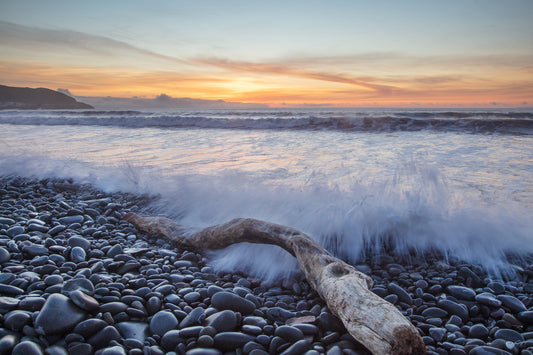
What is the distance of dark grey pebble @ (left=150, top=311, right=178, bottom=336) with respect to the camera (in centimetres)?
162

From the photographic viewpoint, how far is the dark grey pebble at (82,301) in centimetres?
160

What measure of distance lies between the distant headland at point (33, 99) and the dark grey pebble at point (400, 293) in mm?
61393

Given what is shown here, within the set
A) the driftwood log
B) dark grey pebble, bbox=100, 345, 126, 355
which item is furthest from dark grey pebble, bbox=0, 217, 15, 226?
dark grey pebble, bbox=100, 345, 126, 355

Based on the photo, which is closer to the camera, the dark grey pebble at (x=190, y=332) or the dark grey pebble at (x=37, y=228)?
the dark grey pebble at (x=190, y=332)

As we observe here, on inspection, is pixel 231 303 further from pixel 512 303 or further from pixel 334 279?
pixel 512 303

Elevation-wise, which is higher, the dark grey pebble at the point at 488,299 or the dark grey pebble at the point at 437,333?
the dark grey pebble at the point at 488,299

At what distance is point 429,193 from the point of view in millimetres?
3521

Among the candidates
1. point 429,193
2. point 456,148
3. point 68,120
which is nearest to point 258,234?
point 429,193

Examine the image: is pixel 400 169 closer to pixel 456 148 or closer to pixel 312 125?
pixel 456 148

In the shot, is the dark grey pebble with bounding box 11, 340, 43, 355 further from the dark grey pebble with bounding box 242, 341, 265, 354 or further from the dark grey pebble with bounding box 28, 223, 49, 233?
the dark grey pebble with bounding box 28, 223, 49, 233

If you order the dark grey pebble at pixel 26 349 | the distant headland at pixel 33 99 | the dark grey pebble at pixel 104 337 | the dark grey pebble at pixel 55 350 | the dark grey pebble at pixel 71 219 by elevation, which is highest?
the distant headland at pixel 33 99

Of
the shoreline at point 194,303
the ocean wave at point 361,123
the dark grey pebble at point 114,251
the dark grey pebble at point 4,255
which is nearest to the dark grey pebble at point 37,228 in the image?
the shoreline at point 194,303

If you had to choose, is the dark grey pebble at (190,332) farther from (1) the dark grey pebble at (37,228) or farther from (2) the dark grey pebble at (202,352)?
(1) the dark grey pebble at (37,228)

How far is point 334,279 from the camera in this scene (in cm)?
178
